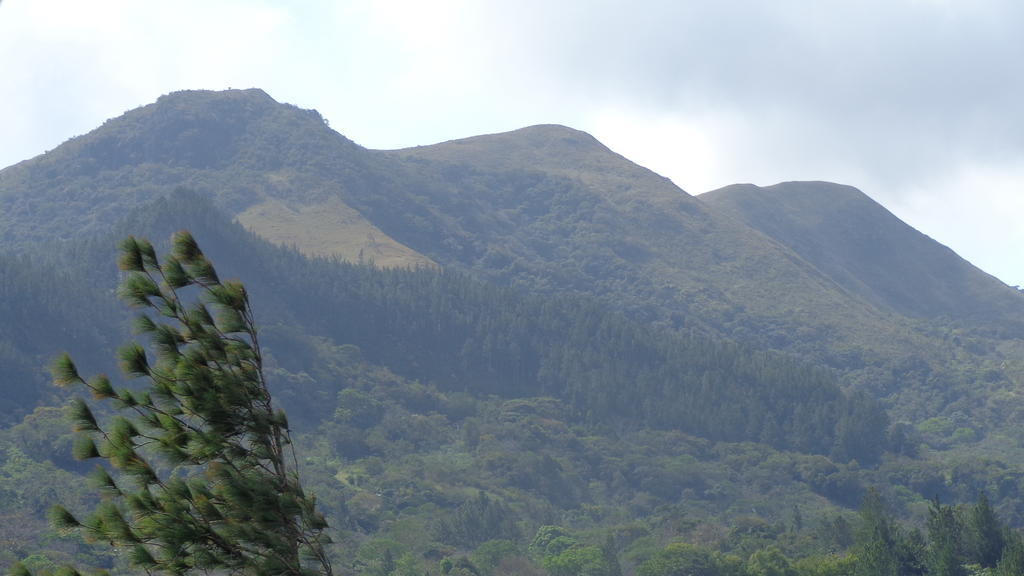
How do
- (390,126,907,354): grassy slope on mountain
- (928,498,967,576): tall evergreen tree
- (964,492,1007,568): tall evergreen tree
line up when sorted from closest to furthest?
(928,498,967,576): tall evergreen tree < (964,492,1007,568): tall evergreen tree < (390,126,907,354): grassy slope on mountain

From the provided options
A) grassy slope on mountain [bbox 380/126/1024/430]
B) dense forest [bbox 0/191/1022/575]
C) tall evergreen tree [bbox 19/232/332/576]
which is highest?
grassy slope on mountain [bbox 380/126/1024/430]

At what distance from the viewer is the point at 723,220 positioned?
647 feet

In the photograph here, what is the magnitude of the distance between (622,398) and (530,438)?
16562 mm

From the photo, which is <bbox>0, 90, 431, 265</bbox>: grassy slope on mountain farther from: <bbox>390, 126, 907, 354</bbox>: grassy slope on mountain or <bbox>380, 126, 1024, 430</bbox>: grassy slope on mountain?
<bbox>390, 126, 907, 354</bbox>: grassy slope on mountain

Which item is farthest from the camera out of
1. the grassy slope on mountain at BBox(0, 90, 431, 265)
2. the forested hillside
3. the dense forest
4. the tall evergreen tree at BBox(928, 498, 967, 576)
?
the grassy slope on mountain at BBox(0, 90, 431, 265)

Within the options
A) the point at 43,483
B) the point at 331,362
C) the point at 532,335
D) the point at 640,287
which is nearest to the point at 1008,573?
the point at 43,483

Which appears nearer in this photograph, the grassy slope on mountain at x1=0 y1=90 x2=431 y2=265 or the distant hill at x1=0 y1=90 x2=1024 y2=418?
the grassy slope on mountain at x1=0 y1=90 x2=431 y2=265

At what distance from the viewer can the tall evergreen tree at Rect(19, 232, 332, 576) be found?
11.1 m

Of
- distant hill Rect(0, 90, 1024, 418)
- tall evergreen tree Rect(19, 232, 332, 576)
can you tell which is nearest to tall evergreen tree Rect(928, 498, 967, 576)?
tall evergreen tree Rect(19, 232, 332, 576)

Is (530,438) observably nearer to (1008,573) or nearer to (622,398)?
(622,398)

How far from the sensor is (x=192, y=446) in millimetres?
11695

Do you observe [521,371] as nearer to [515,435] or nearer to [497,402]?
[497,402]

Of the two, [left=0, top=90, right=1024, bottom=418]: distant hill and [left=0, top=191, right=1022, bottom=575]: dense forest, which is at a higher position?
[left=0, top=90, right=1024, bottom=418]: distant hill

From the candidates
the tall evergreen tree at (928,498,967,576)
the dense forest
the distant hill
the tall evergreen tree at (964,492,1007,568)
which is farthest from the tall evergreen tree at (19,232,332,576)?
the distant hill
